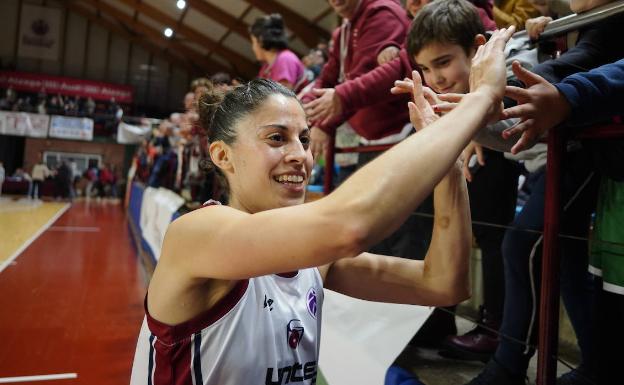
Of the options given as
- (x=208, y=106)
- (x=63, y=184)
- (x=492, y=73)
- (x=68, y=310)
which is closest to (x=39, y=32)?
(x=63, y=184)

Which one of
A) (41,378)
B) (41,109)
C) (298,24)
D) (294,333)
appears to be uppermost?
(298,24)

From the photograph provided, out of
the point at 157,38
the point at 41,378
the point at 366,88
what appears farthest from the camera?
the point at 157,38

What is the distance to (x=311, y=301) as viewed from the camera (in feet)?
3.77

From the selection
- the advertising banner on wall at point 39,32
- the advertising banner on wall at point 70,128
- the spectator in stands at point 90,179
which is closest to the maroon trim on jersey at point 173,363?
the advertising banner on wall at point 70,128

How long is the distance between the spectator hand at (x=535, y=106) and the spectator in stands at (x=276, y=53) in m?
2.29

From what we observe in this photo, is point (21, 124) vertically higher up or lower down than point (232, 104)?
higher up

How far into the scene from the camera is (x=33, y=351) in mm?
2818

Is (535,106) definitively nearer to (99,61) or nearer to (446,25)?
(446,25)

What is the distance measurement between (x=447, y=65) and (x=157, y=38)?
19.5 m

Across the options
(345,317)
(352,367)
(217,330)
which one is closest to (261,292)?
(217,330)

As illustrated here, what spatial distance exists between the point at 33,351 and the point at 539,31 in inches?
122

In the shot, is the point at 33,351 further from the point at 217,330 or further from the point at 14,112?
the point at 14,112

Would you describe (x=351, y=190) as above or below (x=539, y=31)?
below

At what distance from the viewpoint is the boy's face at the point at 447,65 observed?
57.0 inches
